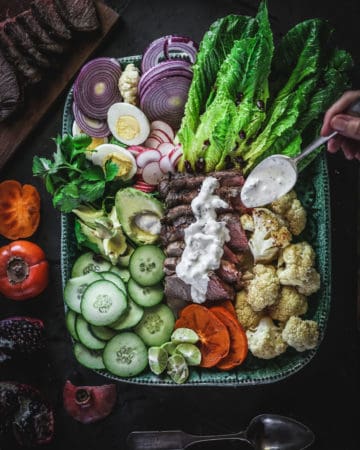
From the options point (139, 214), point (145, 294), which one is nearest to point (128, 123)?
A: point (139, 214)

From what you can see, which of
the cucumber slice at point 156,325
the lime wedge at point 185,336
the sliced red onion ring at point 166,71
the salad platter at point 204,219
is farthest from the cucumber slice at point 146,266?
the sliced red onion ring at point 166,71

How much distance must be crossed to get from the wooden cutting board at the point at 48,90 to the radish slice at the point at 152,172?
100 cm

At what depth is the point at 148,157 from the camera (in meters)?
4.00

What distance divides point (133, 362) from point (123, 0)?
9.28 feet

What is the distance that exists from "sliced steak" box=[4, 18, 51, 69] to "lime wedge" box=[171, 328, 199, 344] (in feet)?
7.42

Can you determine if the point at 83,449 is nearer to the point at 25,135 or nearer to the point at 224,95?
the point at 25,135

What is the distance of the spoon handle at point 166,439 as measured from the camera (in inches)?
157

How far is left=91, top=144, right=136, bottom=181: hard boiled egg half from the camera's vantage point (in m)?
4.00

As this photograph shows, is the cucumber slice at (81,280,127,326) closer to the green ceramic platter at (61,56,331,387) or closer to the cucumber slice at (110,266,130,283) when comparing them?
the cucumber slice at (110,266,130,283)

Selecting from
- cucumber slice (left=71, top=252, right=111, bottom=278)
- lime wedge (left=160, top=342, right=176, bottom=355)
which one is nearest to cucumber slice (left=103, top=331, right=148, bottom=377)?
lime wedge (left=160, top=342, right=176, bottom=355)

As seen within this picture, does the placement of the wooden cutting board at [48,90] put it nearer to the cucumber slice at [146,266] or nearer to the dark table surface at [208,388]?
the dark table surface at [208,388]

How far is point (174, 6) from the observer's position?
4.48m

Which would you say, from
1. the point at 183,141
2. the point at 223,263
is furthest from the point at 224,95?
the point at 223,263

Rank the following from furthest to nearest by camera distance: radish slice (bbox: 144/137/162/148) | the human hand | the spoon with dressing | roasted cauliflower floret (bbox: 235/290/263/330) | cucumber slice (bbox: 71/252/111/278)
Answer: radish slice (bbox: 144/137/162/148), cucumber slice (bbox: 71/252/111/278), roasted cauliflower floret (bbox: 235/290/263/330), the spoon with dressing, the human hand
